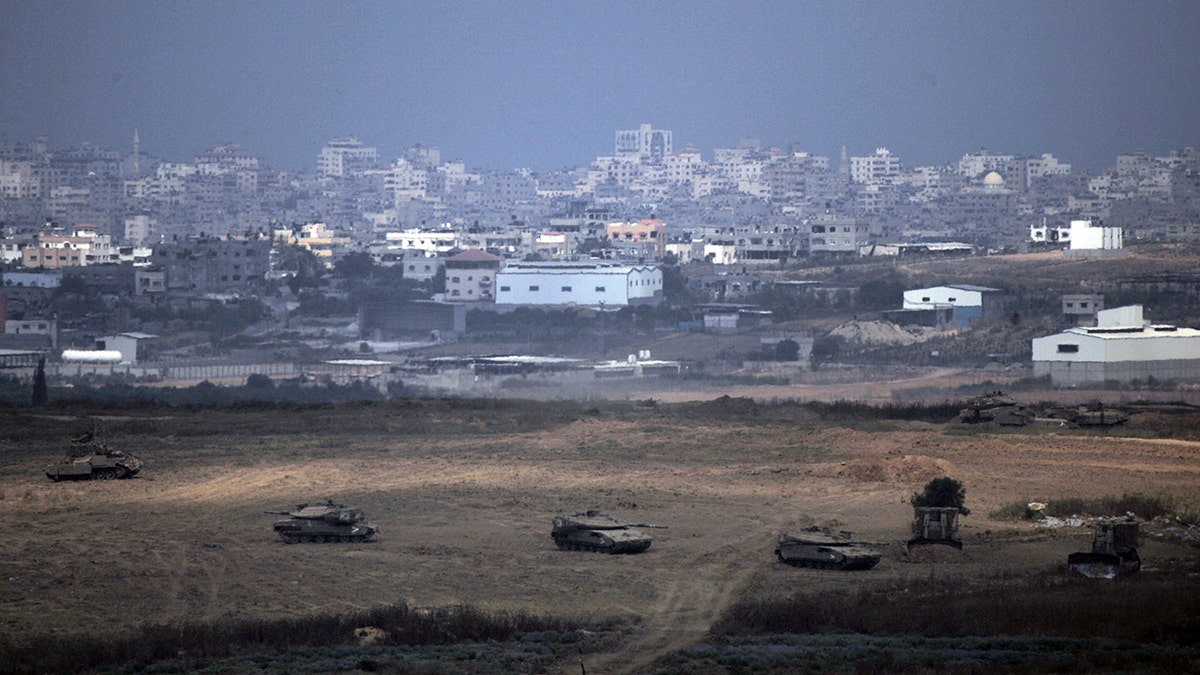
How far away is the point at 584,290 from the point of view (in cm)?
7731

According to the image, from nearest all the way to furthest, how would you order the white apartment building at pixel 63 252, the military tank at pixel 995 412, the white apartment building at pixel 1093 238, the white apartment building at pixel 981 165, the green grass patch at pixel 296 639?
the green grass patch at pixel 296 639
the military tank at pixel 995 412
the white apartment building at pixel 1093 238
the white apartment building at pixel 63 252
the white apartment building at pixel 981 165

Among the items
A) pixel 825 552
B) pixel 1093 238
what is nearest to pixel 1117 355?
pixel 825 552

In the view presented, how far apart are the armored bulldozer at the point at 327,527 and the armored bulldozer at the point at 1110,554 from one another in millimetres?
9622

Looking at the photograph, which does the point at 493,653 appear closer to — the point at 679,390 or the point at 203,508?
the point at 203,508

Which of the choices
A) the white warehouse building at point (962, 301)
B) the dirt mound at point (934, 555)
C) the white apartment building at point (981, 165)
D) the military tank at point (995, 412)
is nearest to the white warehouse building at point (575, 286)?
the white warehouse building at point (962, 301)

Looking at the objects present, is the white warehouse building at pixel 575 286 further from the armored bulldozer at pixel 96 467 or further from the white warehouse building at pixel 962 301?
the armored bulldozer at pixel 96 467

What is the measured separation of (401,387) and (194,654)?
39627mm

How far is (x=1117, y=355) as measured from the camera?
49.0 meters

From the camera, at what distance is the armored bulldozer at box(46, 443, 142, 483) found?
94.5 ft

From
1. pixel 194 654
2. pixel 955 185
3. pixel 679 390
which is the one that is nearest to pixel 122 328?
pixel 679 390

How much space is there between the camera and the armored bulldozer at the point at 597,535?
21656 mm

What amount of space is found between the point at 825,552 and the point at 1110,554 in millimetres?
3477

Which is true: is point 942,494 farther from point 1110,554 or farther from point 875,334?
point 875,334

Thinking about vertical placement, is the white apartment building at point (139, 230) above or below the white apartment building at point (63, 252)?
above
